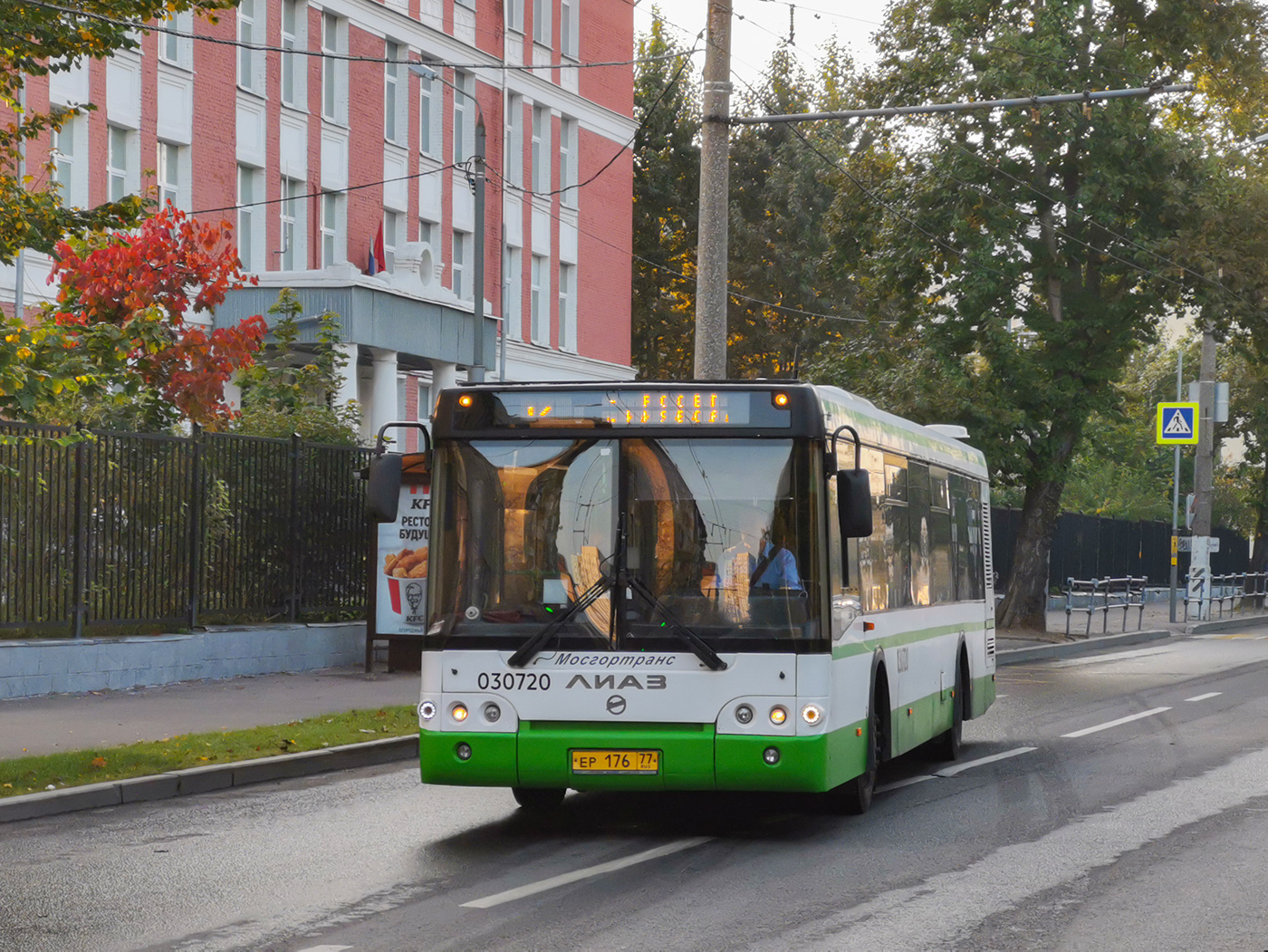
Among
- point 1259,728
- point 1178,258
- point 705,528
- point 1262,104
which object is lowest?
point 1259,728

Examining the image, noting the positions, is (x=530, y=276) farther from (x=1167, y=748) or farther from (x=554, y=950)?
(x=554, y=950)

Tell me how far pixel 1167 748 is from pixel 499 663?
7.33 m

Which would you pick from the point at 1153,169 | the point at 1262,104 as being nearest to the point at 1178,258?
the point at 1153,169

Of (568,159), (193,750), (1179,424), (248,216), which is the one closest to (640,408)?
(193,750)

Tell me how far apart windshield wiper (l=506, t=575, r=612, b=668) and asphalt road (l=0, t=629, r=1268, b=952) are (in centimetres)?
102

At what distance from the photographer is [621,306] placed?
5044 centimetres

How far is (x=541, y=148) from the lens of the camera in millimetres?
45688

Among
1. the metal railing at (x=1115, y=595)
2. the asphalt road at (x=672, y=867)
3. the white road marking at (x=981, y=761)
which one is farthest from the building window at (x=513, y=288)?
the asphalt road at (x=672, y=867)

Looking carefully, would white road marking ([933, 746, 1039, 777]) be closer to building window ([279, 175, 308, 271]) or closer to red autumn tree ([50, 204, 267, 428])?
red autumn tree ([50, 204, 267, 428])

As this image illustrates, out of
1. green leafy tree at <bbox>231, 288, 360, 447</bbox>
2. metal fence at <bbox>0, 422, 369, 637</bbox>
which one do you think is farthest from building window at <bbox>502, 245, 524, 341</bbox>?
metal fence at <bbox>0, 422, 369, 637</bbox>

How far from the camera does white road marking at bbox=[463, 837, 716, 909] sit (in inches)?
324

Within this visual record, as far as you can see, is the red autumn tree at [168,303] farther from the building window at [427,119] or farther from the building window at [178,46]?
the building window at [427,119]

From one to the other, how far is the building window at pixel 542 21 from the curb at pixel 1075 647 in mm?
20790

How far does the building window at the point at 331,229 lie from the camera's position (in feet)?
125
